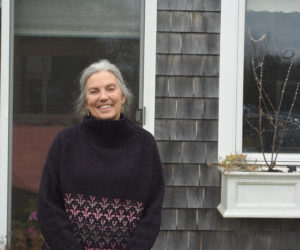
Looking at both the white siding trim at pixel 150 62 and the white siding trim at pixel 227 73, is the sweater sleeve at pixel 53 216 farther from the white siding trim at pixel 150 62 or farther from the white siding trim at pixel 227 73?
the white siding trim at pixel 227 73

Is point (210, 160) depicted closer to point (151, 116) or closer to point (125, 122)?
point (151, 116)

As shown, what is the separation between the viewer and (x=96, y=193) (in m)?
1.56

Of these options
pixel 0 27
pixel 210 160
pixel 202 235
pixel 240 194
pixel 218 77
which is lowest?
pixel 202 235

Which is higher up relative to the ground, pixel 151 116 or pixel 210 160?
pixel 151 116

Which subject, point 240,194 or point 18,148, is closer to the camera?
point 240,194

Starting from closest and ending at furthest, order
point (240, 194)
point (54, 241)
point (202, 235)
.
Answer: point (54, 241) < point (240, 194) < point (202, 235)

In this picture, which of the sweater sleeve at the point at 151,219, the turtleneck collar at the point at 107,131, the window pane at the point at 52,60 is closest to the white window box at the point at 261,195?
the window pane at the point at 52,60

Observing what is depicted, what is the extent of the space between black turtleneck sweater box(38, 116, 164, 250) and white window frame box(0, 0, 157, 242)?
121 centimetres

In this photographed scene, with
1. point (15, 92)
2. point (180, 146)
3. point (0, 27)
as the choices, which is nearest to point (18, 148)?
point (15, 92)

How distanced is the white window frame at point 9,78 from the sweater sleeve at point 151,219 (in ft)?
3.79

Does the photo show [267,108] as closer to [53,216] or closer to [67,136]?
[67,136]

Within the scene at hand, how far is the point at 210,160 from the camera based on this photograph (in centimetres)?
280

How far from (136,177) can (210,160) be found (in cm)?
129

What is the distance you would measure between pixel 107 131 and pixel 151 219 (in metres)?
0.38
